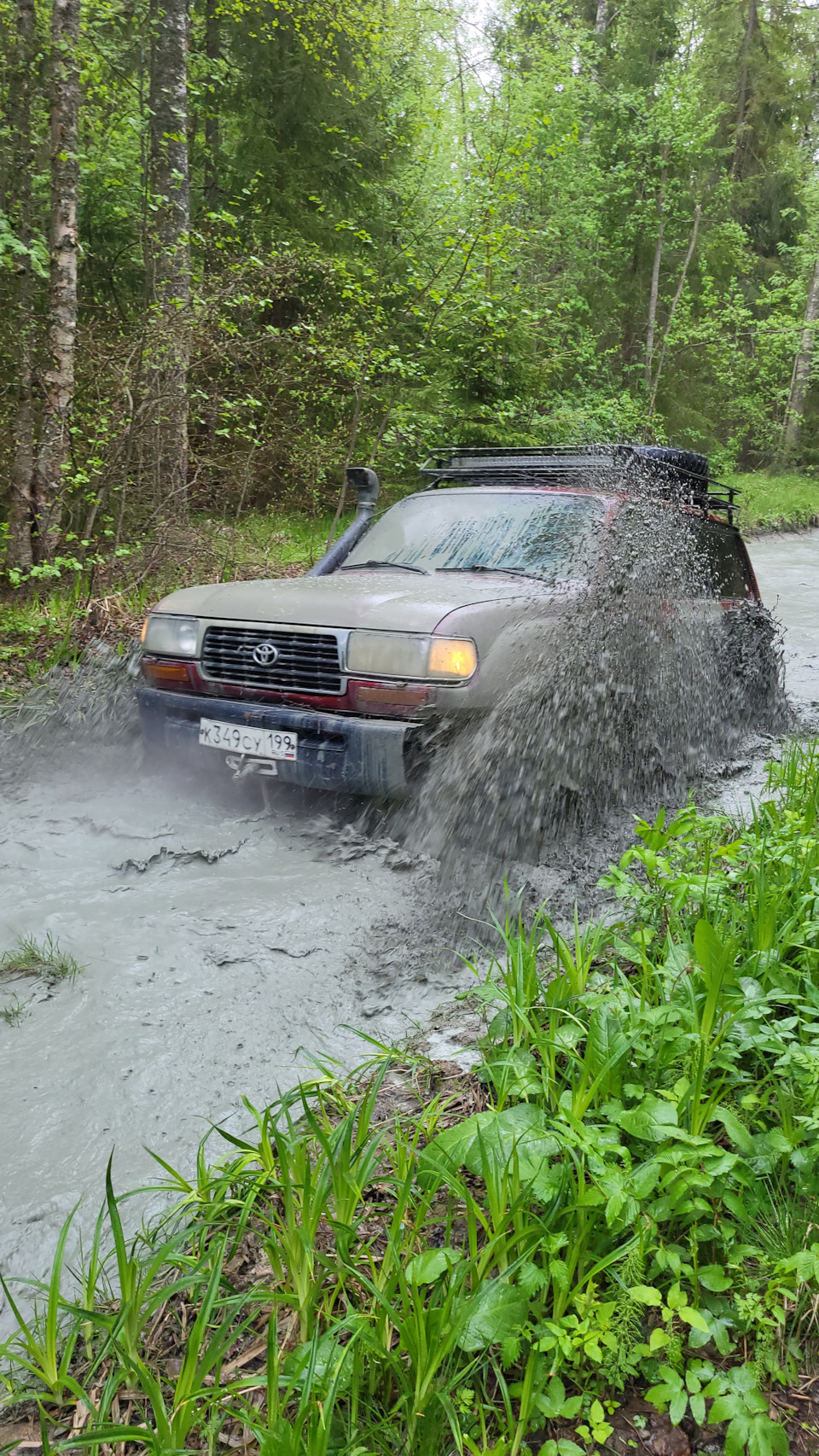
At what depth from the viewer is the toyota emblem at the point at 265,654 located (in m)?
3.82

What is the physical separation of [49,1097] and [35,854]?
173 cm

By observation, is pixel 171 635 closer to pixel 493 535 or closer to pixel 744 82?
pixel 493 535

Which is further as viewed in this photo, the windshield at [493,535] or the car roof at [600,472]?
the car roof at [600,472]

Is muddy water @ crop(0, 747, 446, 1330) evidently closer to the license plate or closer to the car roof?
the license plate

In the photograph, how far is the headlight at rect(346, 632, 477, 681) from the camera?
11.3 ft

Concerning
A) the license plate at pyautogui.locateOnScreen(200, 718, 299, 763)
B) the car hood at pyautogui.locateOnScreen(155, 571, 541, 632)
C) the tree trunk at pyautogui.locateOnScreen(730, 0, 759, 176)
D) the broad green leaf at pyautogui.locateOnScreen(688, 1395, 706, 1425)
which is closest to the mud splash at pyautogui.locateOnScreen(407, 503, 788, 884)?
the car hood at pyautogui.locateOnScreen(155, 571, 541, 632)

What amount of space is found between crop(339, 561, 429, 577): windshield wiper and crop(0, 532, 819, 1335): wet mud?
4.10 feet

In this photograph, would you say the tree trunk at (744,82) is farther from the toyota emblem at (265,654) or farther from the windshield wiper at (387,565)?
the toyota emblem at (265,654)

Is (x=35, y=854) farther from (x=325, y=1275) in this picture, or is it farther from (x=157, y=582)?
(x=157, y=582)

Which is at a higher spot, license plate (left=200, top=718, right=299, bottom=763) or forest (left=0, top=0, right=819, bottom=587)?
forest (left=0, top=0, right=819, bottom=587)

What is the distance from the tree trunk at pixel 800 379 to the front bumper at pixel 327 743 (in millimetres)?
28390

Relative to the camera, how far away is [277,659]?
12.5 feet

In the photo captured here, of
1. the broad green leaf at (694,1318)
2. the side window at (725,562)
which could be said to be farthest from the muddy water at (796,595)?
the broad green leaf at (694,1318)

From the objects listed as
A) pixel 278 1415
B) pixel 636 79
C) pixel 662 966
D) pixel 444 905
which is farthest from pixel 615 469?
pixel 636 79
